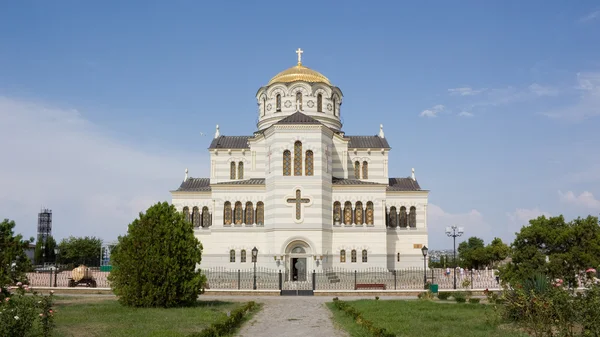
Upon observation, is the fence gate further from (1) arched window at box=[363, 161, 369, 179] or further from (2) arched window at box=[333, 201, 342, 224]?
(1) arched window at box=[363, 161, 369, 179]

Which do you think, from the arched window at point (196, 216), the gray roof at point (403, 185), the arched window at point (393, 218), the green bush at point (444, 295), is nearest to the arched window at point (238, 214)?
the arched window at point (196, 216)

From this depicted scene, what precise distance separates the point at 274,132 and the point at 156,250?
1826 centimetres

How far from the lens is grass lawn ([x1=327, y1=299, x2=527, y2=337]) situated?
14.5 m

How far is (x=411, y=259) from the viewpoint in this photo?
1618 inches

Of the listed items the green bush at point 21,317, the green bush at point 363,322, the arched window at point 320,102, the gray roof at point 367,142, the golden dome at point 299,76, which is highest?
the golden dome at point 299,76

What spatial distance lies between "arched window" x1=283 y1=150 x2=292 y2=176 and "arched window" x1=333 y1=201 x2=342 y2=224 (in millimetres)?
4144

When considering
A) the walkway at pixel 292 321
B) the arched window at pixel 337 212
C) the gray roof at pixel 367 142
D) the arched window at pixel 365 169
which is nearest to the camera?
the walkway at pixel 292 321

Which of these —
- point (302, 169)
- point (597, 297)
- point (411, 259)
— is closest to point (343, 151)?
point (302, 169)

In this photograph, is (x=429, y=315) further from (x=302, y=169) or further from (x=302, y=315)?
(x=302, y=169)

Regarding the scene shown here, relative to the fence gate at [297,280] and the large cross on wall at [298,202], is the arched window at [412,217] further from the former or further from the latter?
the fence gate at [297,280]

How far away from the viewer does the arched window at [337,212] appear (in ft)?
125

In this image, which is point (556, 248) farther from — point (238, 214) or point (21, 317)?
point (238, 214)

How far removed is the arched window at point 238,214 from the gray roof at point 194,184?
5.45 metres

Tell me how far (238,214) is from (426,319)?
75.1ft
